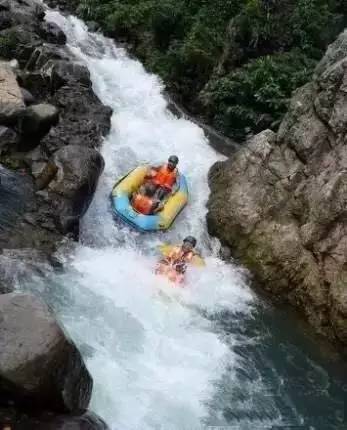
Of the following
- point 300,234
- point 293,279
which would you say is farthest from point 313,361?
point 300,234

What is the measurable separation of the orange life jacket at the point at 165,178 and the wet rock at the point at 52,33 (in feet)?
23.4

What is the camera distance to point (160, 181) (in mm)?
11828

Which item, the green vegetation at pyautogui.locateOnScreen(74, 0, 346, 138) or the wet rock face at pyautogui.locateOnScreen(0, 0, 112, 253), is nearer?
the wet rock face at pyautogui.locateOnScreen(0, 0, 112, 253)

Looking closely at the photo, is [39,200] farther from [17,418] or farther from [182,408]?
[17,418]

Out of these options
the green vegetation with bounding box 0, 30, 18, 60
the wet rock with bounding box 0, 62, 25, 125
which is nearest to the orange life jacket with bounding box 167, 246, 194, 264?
the wet rock with bounding box 0, 62, 25, 125

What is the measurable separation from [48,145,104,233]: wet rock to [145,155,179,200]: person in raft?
4.42 feet

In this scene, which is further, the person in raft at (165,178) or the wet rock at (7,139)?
Answer: the person in raft at (165,178)

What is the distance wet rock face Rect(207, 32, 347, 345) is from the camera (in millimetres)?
9945

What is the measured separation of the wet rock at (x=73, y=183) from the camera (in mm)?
10211

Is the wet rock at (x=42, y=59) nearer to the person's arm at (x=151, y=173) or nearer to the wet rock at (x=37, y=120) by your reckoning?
the wet rock at (x=37, y=120)

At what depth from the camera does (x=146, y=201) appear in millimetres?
11227

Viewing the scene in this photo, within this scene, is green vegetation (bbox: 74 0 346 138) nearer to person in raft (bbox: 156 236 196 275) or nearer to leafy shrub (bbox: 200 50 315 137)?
leafy shrub (bbox: 200 50 315 137)

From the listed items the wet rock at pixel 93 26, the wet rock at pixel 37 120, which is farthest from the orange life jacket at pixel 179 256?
the wet rock at pixel 93 26

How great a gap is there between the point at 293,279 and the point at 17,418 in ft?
21.1
